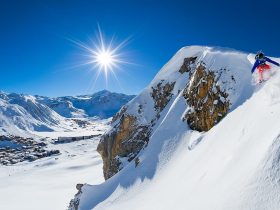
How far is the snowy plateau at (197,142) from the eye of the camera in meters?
11.6

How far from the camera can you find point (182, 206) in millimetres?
13906

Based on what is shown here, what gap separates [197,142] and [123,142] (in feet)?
42.7

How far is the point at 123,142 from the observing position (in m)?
33.8

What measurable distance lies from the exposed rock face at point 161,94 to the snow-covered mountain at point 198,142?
12 centimetres

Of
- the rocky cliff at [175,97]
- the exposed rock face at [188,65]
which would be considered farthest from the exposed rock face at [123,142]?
the exposed rock face at [188,65]

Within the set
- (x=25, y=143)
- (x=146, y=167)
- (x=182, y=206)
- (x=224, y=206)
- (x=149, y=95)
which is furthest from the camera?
(x=25, y=143)

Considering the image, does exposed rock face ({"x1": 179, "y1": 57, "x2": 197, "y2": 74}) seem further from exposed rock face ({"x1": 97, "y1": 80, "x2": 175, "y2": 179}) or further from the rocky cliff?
exposed rock face ({"x1": 97, "y1": 80, "x2": 175, "y2": 179})

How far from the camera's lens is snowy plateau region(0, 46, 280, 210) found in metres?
11.6

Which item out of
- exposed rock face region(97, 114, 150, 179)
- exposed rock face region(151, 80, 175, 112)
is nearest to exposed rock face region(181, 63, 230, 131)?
exposed rock face region(151, 80, 175, 112)

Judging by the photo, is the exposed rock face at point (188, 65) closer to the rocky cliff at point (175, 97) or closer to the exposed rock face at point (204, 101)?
the rocky cliff at point (175, 97)

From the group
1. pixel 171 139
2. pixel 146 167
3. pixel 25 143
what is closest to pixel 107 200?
pixel 146 167

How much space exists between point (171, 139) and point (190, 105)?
3.25 metres

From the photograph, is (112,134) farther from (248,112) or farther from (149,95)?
(248,112)

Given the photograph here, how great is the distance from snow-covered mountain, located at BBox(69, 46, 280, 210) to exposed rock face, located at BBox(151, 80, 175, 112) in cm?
12
